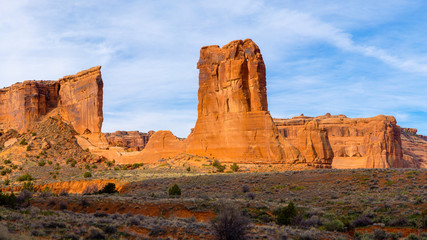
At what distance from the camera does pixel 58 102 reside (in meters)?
64.9

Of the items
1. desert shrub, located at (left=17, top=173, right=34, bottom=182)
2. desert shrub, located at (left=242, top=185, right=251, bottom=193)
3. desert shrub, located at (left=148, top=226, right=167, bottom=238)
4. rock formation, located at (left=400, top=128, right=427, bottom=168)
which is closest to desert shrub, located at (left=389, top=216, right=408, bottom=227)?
desert shrub, located at (left=148, top=226, right=167, bottom=238)

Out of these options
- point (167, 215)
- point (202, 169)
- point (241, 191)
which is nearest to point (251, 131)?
point (202, 169)

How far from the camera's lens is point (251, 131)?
149ft

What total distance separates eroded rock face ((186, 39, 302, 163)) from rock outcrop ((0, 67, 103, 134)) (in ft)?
53.1

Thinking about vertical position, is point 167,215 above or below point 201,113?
below

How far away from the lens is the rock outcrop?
2340 inches

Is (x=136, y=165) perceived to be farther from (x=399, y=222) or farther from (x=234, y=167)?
(x=399, y=222)

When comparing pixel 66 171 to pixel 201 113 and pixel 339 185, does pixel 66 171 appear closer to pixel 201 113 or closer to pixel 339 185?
pixel 201 113

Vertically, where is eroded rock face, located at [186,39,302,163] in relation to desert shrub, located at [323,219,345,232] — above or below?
above

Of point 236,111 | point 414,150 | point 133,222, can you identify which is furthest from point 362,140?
point 133,222

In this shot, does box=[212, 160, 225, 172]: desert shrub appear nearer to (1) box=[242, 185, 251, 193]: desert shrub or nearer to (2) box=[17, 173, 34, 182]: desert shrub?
(1) box=[242, 185, 251, 193]: desert shrub

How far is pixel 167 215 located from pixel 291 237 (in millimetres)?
7260

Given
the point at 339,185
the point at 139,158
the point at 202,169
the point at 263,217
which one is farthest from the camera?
the point at 139,158

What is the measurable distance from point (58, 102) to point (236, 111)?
1222 inches
